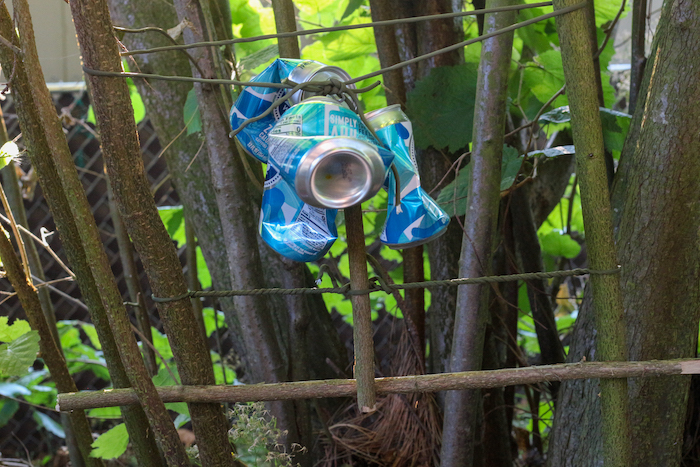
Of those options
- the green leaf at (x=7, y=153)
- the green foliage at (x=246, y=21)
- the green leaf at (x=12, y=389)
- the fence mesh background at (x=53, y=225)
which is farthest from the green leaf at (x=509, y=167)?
the green leaf at (x=12, y=389)

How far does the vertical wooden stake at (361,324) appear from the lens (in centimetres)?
65

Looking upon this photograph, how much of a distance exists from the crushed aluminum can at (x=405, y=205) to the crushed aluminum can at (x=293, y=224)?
67 mm

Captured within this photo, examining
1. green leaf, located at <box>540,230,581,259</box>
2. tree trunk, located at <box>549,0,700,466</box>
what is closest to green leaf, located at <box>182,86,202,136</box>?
tree trunk, located at <box>549,0,700,466</box>

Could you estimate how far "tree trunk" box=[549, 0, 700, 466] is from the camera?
31.0 inches

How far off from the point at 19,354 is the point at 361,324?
0.60 metres

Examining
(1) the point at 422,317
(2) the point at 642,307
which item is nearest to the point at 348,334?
(1) the point at 422,317

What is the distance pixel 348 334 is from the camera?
7.06 ft

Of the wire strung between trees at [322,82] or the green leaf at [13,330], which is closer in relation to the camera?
the wire strung between trees at [322,82]

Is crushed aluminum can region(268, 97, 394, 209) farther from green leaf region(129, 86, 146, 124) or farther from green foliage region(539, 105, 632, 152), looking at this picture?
green leaf region(129, 86, 146, 124)

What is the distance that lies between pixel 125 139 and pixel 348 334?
1588 mm

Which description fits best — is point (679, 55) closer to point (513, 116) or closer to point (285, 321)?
point (513, 116)

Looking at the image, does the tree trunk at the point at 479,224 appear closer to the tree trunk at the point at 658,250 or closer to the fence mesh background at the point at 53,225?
the tree trunk at the point at 658,250

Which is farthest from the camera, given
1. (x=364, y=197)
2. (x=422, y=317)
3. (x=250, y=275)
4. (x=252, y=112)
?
(x=422, y=317)

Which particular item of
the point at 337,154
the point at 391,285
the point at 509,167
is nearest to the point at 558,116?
the point at 509,167
